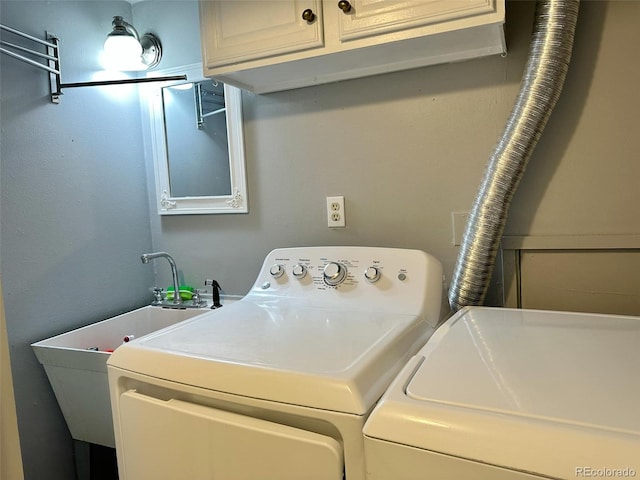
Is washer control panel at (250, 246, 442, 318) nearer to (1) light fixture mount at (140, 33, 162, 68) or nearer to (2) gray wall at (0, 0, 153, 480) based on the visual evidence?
(2) gray wall at (0, 0, 153, 480)

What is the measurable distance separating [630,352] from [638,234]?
20.5 inches

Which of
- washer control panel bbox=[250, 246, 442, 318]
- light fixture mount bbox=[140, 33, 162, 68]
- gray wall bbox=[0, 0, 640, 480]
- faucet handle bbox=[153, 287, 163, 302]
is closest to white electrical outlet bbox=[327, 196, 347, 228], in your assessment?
gray wall bbox=[0, 0, 640, 480]

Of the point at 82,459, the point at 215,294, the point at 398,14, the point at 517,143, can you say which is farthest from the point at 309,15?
the point at 82,459

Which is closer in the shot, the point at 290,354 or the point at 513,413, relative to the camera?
the point at 513,413

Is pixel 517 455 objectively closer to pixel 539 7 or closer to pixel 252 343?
pixel 252 343

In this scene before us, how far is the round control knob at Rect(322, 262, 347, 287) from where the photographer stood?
1378 millimetres

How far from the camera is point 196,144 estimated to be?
6.13ft

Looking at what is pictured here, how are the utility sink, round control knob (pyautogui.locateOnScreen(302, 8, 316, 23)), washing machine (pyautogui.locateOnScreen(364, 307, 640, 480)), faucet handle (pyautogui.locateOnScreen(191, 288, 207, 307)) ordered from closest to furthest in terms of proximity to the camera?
washing machine (pyautogui.locateOnScreen(364, 307, 640, 480)) < round control knob (pyautogui.locateOnScreen(302, 8, 316, 23)) < the utility sink < faucet handle (pyautogui.locateOnScreen(191, 288, 207, 307))

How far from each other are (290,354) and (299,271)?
0.50m

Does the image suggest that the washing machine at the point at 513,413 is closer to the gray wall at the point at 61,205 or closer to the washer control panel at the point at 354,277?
the washer control panel at the point at 354,277

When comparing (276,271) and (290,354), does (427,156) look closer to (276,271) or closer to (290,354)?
(276,271)

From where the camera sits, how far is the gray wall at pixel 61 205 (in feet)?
4.85

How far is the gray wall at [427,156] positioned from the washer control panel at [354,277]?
0.20 meters

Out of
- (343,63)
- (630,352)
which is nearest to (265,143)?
(343,63)
